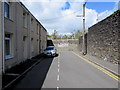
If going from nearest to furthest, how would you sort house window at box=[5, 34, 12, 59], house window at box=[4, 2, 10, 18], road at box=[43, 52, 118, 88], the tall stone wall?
road at box=[43, 52, 118, 88]
house window at box=[4, 2, 10, 18]
house window at box=[5, 34, 12, 59]
the tall stone wall

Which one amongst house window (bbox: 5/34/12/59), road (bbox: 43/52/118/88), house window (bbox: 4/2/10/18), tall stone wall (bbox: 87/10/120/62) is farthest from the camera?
tall stone wall (bbox: 87/10/120/62)

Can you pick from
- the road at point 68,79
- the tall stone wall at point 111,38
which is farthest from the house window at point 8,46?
the tall stone wall at point 111,38

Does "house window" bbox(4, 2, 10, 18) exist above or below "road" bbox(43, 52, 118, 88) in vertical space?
above

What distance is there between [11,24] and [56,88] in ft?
20.8

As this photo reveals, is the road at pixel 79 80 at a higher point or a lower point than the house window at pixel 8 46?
lower

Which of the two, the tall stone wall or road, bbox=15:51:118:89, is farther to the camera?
the tall stone wall

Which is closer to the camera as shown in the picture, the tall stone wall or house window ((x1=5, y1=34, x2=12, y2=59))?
house window ((x1=5, y1=34, x2=12, y2=59))

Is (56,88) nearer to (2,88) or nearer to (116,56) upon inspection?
(2,88)

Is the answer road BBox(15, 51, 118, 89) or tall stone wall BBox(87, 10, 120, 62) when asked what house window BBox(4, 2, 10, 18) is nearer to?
road BBox(15, 51, 118, 89)

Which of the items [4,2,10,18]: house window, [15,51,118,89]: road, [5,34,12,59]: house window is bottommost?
[15,51,118,89]: road

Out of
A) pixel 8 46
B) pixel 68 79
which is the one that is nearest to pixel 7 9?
pixel 8 46

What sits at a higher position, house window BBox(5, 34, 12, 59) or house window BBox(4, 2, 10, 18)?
house window BBox(4, 2, 10, 18)

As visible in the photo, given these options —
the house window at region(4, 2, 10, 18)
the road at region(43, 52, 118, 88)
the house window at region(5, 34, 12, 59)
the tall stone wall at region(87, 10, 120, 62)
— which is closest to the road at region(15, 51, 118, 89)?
the road at region(43, 52, 118, 88)

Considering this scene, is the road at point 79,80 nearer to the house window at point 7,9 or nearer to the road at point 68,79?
the road at point 68,79
